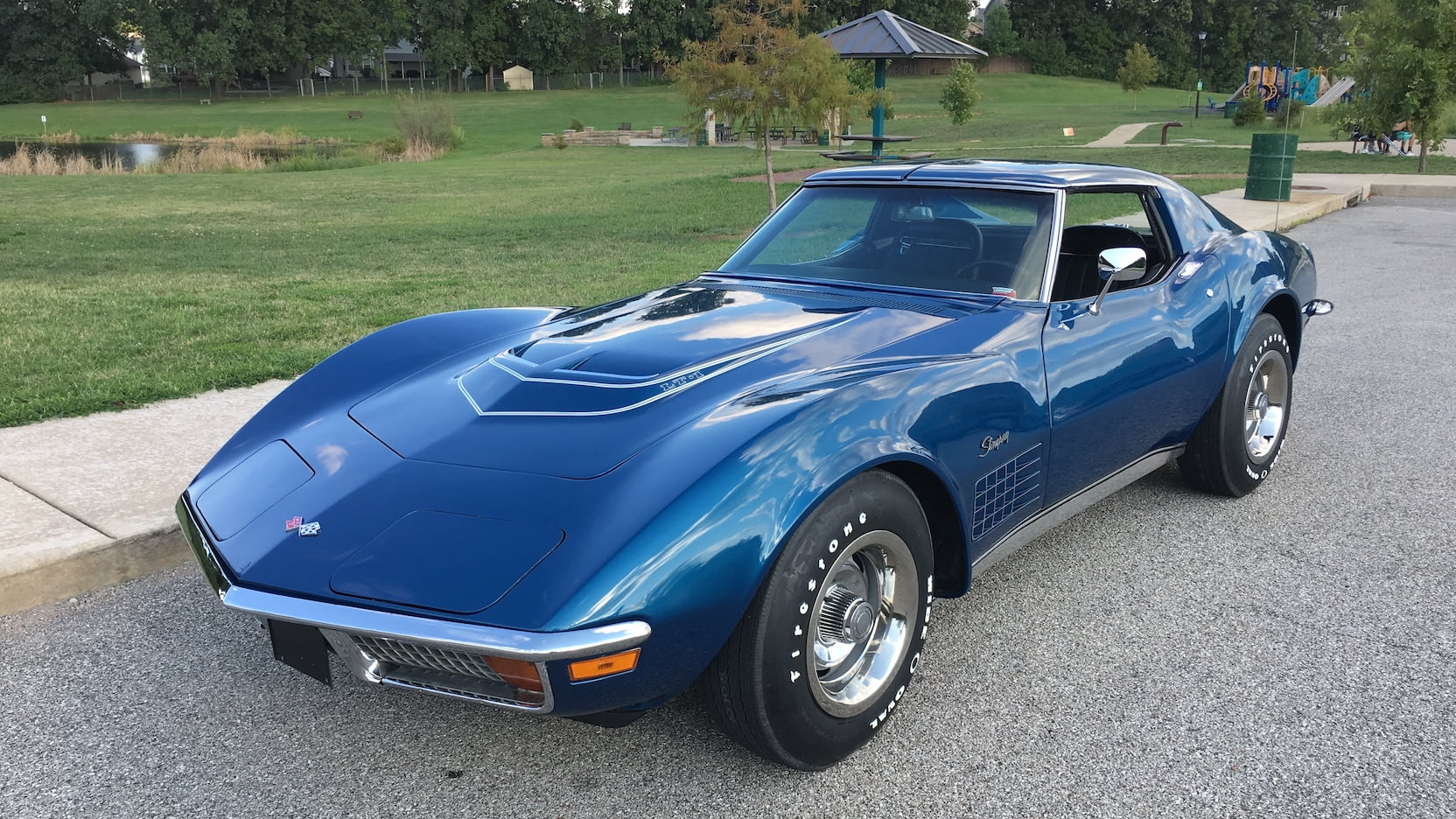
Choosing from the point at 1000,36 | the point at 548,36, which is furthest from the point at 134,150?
the point at 1000,36

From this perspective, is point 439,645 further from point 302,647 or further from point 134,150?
point 134,150

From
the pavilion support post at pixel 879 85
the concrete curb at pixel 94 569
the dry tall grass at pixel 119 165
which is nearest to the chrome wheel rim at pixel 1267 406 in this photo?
the concrete curb at pixel 94 569

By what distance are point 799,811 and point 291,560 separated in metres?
1.32

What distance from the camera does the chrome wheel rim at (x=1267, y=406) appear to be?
4.54m

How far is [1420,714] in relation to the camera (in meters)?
2.84

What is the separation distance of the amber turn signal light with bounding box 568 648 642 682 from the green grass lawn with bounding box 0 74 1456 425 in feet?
14.6

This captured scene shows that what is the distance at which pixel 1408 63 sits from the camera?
21547 millimetres

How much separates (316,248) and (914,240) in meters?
10.2

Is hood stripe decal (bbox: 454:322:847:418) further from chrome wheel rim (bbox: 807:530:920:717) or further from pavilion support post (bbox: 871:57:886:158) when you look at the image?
pavilion support post (bbox: 871:57:886:158)

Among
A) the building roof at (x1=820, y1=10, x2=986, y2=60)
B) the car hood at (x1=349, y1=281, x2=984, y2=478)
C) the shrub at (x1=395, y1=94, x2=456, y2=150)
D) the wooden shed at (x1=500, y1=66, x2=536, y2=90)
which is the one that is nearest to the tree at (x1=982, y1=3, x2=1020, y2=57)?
the wooden shed at (x1=500, y1=66, x2=536, y2=90)

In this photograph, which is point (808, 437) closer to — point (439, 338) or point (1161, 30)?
point (439, 338)

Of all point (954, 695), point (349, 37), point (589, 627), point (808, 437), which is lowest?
point (954, 695)

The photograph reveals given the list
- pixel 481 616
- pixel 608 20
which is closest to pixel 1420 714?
pixel 481 616

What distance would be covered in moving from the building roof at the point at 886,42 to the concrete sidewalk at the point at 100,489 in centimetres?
1883
